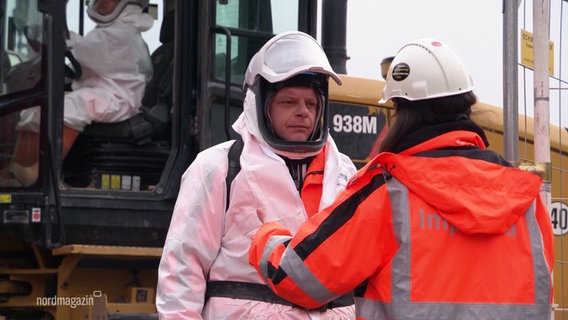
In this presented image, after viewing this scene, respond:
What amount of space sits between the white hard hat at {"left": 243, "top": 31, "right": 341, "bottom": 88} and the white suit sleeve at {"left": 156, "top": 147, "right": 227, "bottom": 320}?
0.36 m

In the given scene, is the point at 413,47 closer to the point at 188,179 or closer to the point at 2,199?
the point at 188,179

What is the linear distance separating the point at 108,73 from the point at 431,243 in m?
4.01

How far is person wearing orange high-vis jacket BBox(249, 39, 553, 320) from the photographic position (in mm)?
2938

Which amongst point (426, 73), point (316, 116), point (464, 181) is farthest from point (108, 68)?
point (464, 181)

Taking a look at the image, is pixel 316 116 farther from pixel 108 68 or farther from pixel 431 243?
pixel 108 68

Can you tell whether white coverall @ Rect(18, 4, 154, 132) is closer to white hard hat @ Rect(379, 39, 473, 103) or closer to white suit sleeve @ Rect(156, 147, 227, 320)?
white suit sleeve @ Rect(156, 147, 227, 320)

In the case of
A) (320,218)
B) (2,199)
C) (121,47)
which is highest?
(121,47)

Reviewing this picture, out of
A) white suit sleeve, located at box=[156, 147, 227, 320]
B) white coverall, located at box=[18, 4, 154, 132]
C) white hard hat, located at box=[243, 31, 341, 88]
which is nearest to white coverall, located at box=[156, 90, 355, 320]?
white suit sleeve, located at box=[156, 147, 227, 320]

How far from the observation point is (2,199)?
250 inches

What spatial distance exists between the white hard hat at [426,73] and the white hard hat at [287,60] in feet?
2.16

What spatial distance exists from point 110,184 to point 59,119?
1.60 ft

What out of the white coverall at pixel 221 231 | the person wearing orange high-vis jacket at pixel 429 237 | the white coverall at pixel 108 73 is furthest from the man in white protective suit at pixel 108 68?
the person wearing orange high-vis jacket at pixel 429 237

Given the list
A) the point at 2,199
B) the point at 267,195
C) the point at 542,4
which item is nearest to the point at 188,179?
the point at 267,195

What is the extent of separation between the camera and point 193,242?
3768 millimetres
